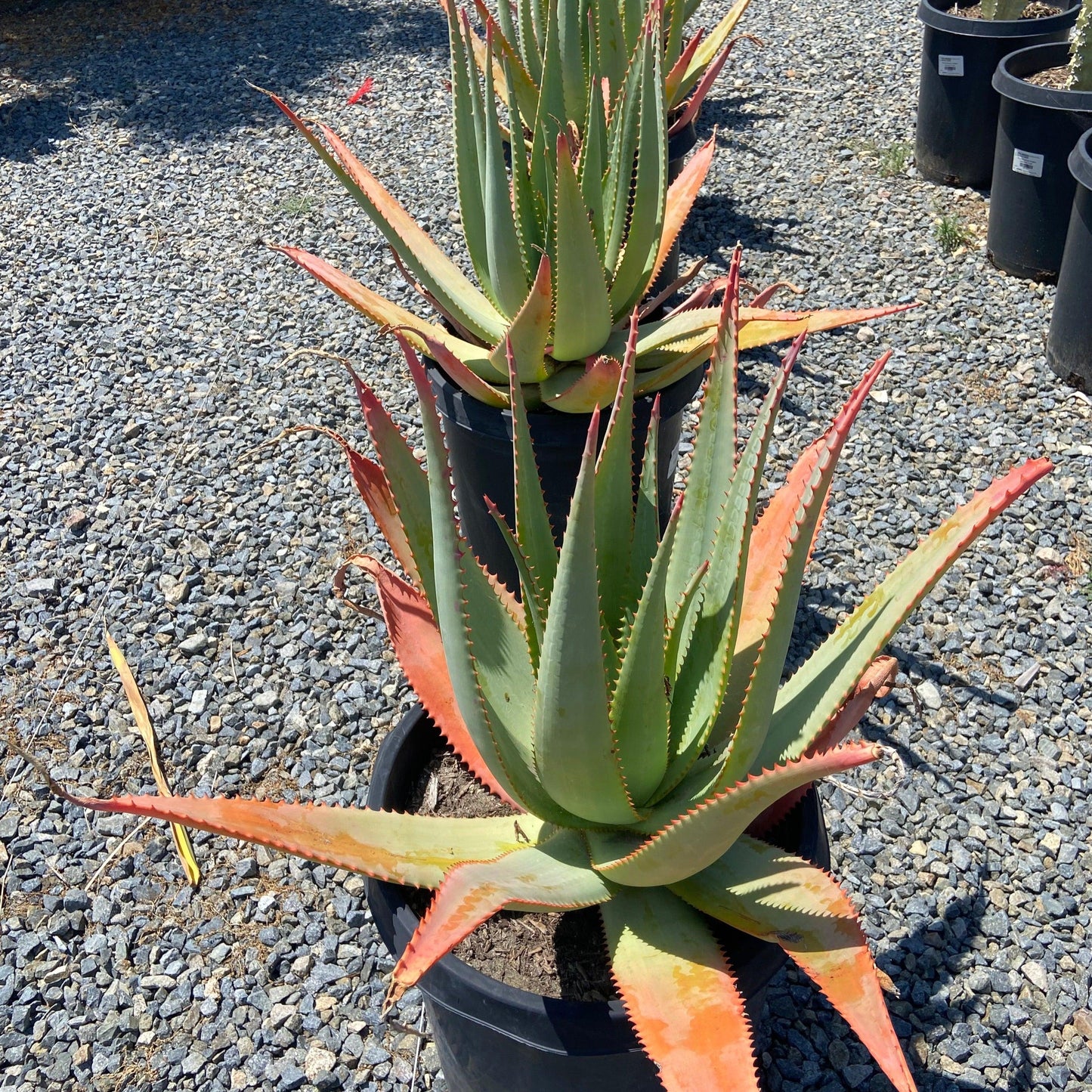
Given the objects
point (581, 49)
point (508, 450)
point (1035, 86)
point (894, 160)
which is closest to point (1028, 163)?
point (1035, 86)

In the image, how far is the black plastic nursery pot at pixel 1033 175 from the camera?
3260mm

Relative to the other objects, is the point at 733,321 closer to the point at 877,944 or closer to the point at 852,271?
the point at 877,944

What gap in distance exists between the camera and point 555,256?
1.92 m

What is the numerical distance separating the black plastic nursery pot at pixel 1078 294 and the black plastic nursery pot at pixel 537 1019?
222 centimetres

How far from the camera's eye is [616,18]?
2.71m

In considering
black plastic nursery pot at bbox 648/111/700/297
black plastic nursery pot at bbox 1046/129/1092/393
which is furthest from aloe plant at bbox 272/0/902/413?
black plastic nursery pot at bbox 1046/129/1092/393

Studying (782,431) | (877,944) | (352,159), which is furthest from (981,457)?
(352,159)

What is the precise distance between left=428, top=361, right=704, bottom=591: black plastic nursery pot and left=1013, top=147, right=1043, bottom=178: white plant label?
1.94 metres

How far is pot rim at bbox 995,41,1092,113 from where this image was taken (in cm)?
321

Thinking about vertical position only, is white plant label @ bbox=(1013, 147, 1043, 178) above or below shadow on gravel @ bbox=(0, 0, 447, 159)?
below

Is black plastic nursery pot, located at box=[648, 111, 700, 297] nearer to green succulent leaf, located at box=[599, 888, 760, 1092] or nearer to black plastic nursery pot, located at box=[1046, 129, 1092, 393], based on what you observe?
black plastic nursery pot, located at box=[1046, 129, 1092, 393]

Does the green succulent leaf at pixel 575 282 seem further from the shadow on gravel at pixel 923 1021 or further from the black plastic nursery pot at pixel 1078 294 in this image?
the black plastic nursery pot at pixel 1078 294

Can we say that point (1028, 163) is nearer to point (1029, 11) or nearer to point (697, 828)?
point (1029, 11)

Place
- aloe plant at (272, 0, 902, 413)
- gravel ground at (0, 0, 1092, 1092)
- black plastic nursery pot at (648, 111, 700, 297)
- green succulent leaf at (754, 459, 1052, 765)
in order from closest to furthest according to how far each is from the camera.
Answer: green succulent leaf at (754, 459, 1052, 765)
gravel ground at (0, 0, 1092, 1092)
aloe plant at (272, 0, 902, 413)
black plastic nursery pot at (648, 111, 700, 297)
